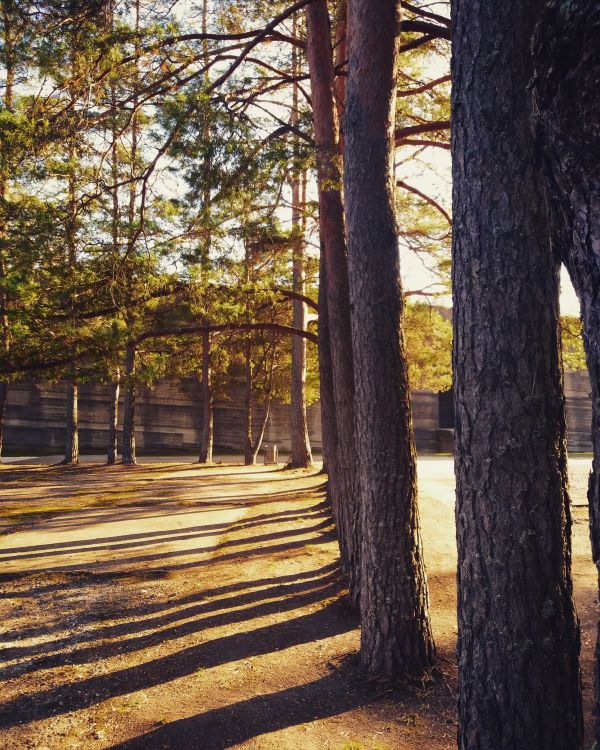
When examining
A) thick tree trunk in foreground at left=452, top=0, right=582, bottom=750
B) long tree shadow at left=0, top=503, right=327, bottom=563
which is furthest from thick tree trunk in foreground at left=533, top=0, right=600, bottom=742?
long tree shadow at left=0, top=503, right=327, bottom=563

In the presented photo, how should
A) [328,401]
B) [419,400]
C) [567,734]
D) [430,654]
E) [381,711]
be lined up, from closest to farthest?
[567,734], [381,711], [430,654], [328,401], [419,400]

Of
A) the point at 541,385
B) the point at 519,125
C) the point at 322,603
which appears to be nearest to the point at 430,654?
the point at 322,603

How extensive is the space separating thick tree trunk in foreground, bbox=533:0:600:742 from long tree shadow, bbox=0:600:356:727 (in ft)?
11.7

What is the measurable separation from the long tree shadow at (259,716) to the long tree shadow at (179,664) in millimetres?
677

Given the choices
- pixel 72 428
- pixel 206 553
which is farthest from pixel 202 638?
pixel 72 428

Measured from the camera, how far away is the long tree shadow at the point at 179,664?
13.2 ft

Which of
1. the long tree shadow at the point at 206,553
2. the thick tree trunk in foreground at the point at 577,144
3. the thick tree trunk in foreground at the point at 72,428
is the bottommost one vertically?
the long tree shadow at the point at 206,553

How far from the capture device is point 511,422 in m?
2.85

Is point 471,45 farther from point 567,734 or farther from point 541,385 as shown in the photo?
point 567,734

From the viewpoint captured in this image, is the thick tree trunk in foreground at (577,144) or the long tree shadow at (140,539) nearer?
the thick tree trunk in foreground at (577,144)

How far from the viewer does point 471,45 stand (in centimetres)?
291

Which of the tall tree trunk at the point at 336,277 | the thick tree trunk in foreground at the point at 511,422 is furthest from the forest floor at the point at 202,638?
the thick tree trunk in foreground at the point at 511,422

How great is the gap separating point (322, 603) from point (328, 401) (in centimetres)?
320

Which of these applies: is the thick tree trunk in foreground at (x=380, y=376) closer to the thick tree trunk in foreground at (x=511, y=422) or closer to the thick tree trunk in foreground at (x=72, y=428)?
the thick tree trunk in foreground at (x=511, y=422)
